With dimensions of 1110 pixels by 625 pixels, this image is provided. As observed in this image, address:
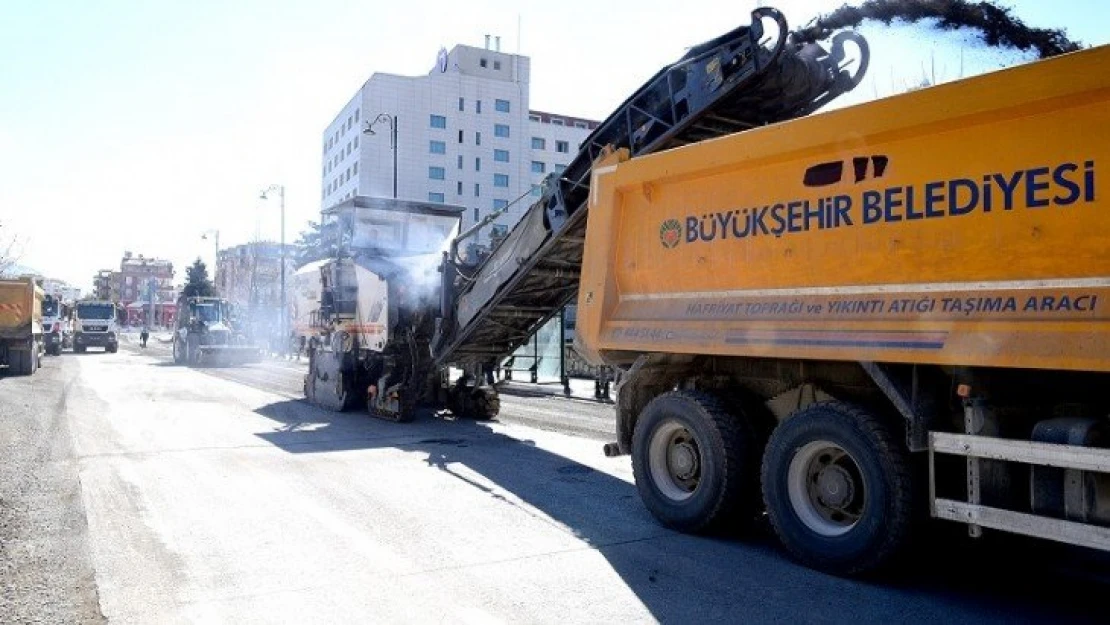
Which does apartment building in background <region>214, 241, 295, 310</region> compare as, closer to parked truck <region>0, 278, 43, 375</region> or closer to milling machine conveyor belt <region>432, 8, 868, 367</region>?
parked truck <region>0, 278, 43, 375</region>

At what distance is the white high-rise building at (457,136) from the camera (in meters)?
75.8

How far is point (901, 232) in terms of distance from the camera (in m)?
4.77

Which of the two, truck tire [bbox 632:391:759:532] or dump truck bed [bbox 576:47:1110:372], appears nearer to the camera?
dump truck bed [bbox 576:47:1110:372]

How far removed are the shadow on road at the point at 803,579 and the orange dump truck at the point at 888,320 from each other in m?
0.24

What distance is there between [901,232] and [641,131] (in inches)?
153

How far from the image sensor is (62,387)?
18656 millimetres

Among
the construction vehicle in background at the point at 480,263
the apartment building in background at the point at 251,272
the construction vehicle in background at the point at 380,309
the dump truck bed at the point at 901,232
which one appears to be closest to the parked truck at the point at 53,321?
the apartment building in background at the point at 251,272

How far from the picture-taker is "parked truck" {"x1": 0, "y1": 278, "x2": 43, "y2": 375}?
22.4 m

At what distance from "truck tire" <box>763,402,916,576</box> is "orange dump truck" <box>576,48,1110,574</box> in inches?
0.5

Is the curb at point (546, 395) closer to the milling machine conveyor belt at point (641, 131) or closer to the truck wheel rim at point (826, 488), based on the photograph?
the milling machine conveyor belt at point (641, 131)

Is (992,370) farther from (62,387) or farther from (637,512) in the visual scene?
(62,387)

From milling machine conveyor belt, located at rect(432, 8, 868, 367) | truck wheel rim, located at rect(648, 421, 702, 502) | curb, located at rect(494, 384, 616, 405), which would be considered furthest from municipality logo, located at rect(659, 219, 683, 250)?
curb, located at rect(494, 384, 616, 405)

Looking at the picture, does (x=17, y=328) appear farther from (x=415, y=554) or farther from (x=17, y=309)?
(x=415, y=554)

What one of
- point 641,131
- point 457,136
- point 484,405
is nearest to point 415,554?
point 641,131
